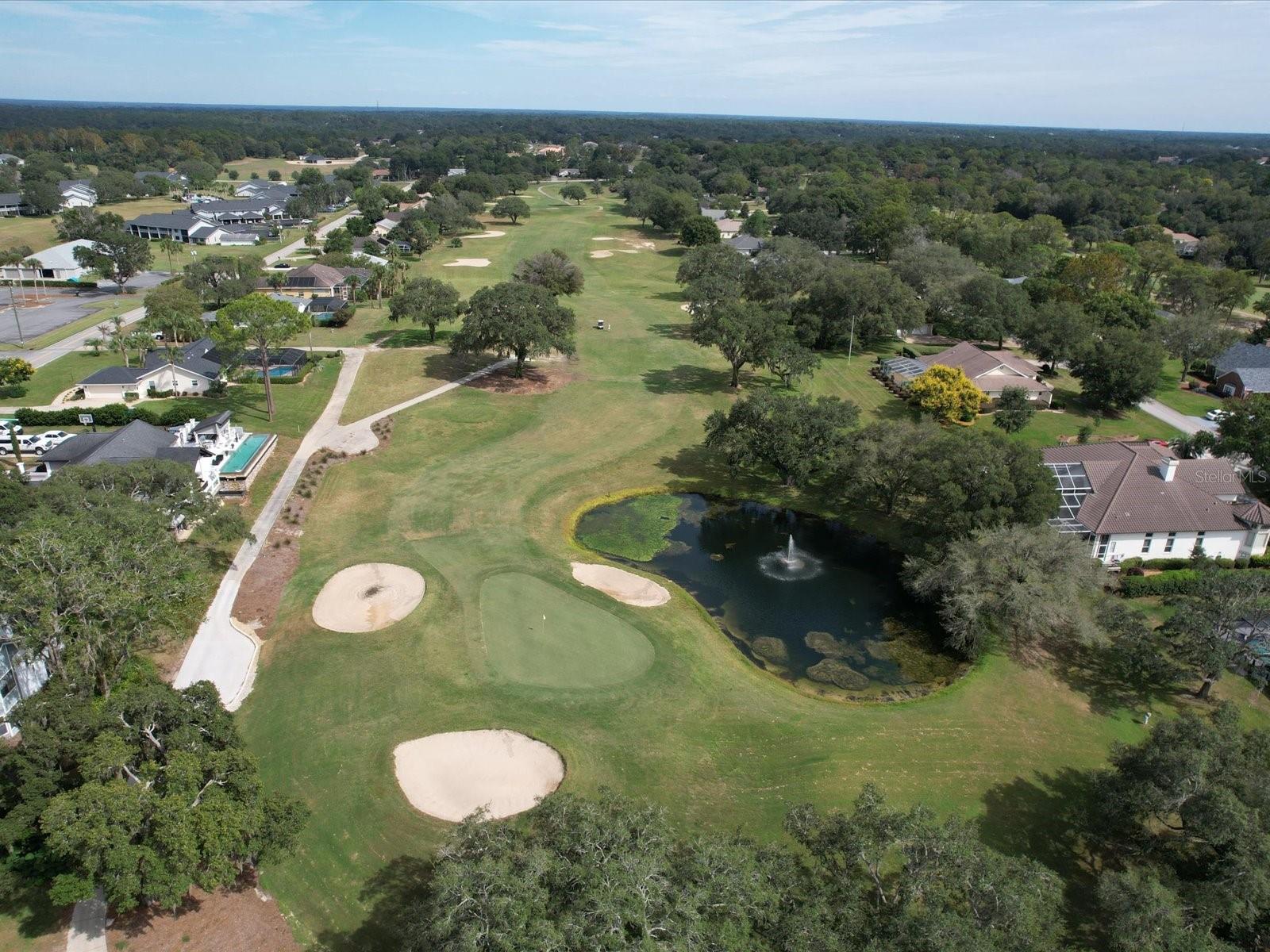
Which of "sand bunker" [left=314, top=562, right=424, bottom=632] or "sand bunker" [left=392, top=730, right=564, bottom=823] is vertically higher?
"sand bunker" [left=314, top=562, right=424, bottom=632]

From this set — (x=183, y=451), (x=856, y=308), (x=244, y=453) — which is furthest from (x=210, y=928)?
(x=856, y=308)

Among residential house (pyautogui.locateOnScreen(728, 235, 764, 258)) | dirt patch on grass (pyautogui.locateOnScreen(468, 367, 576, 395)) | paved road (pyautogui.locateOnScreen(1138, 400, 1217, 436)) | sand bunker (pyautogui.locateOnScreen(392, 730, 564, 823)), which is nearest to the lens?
sand bunker (pyautogui.locateOnScreen(392, 730, 564, 823))

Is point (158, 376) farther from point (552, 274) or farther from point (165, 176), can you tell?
point (165, 176)

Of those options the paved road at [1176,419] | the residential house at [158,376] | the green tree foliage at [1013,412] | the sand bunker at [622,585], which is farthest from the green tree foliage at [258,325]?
the paved road at [1176,419]

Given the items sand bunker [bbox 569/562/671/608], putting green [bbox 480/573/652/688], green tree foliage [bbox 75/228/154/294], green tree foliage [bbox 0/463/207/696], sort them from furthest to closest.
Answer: green tree foliage [bbox 75/228/154/294] < sand bunker [bbox 569/562/671/608] < putting green [bbox 480/573/652/688] < green tree foliage [bbox 0/463/207/696]

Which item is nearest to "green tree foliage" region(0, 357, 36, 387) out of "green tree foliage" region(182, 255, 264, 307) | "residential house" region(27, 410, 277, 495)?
"residential house" region(27, 410, 277, 495)

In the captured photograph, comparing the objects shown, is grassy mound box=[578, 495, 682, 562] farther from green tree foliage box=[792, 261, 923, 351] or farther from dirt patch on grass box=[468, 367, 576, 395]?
green tree foliage box=[792, 261, 923, 351]

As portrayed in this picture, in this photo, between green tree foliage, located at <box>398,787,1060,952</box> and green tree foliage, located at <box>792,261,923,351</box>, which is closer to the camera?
green tree foliage, located at <box>398,787,1060,952</box>

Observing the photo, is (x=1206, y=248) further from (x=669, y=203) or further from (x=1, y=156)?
(x=1, y=156)

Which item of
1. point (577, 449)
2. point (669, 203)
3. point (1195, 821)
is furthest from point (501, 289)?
point (669, 203)
